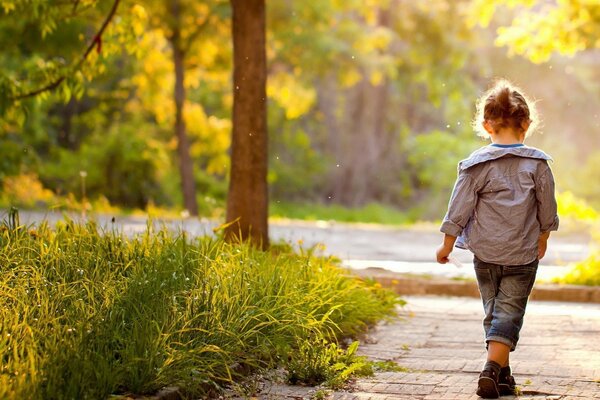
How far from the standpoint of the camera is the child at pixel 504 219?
19.3 feet

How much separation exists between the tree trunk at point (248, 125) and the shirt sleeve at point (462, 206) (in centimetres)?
488

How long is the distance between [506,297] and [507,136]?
3.02ft

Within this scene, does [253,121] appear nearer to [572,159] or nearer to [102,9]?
[102,9]

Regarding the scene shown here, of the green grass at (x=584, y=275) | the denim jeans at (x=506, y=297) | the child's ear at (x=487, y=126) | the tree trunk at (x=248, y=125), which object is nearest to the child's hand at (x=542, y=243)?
the denim jeans at (x=506, y=297)

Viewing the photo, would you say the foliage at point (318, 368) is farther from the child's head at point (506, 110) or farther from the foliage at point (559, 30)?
the foliage at point (559, 30)

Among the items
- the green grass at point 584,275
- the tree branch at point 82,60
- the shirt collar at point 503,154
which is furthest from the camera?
the green grass at point 584,275

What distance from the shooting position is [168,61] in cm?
2547

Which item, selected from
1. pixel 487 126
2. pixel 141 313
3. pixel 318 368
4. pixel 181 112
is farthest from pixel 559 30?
pixel 181 112

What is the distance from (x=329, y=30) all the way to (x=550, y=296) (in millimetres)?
18686

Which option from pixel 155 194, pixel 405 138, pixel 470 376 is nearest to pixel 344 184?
pixel 405 138

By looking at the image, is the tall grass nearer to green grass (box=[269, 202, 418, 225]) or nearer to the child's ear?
the child's ear

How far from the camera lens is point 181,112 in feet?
78.1

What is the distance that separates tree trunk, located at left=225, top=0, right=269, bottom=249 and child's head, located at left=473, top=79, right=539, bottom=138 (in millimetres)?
4843

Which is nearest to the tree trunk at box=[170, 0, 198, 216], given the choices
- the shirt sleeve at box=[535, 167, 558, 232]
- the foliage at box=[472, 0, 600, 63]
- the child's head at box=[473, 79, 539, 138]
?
the foliage at box=[472, 0, 600, 63]
